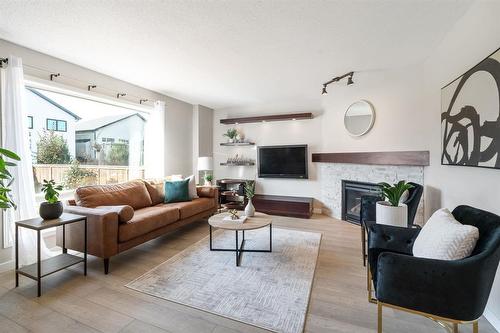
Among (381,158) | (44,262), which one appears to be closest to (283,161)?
(381,158)

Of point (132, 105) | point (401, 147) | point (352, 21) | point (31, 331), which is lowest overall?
point (31, 331)

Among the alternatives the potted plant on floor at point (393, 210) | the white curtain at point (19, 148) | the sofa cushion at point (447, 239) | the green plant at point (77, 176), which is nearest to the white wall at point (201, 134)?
the green plant at point (77, 176)

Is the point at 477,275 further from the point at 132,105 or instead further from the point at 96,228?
the point at 132,105

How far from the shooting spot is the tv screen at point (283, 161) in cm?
508

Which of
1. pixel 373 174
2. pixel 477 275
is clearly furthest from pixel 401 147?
pixel 477 275

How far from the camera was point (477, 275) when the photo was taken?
1257 mm

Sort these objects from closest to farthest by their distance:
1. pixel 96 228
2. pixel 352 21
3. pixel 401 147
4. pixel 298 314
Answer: pixel 298 314
pixel 352 21
pixel 96 228
pixel 401 147

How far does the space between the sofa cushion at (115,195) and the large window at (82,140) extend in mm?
651

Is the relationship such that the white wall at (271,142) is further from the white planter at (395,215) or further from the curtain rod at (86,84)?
the white planter at (395,215)

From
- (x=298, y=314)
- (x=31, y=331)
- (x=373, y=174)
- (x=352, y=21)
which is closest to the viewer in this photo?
(x=31, y=331)

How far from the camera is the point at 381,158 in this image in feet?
12.0

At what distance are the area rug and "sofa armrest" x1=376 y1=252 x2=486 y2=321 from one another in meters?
0.72

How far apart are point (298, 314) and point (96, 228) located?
2.13m

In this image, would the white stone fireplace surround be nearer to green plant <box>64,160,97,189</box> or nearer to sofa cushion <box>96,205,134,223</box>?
sofa cushion <box>96,205,134,223</box>
